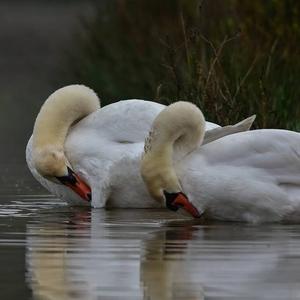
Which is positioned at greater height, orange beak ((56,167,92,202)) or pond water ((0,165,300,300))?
pond water ((0,165,300,300))

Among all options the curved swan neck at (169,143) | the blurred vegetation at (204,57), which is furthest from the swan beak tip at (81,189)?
the blurred vegetation at (204,57)

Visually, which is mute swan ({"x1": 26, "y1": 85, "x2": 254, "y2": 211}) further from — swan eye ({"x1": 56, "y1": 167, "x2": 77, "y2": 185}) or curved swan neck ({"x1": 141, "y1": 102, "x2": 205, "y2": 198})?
curved swan neck ({"x1": 141, "y1": 102, "x2": 205, "y2": 198})

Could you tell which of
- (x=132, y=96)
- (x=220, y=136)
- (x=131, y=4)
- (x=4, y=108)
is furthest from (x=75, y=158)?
(x=4, y=108)

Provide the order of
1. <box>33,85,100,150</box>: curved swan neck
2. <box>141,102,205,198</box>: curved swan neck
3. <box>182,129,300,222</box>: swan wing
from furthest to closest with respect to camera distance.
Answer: <box>33,85,100,150</box>: curved swan neck → <box>141,102,205,198</box>: curved swan neck → <box>182,129,300,222</box>: swan wing

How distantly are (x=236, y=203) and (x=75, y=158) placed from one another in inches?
77.9

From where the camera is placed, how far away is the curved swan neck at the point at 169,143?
1212 centimetres

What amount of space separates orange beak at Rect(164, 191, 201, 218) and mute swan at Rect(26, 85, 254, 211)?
3.83 ft

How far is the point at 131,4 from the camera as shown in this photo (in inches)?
961

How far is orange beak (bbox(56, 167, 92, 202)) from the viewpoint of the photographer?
13.4 metres

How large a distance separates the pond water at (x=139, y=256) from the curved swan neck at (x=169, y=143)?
30cm

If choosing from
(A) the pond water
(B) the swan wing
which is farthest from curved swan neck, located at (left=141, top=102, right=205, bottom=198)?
(A) the pond water

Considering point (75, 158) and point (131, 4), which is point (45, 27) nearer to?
point (131, 4)

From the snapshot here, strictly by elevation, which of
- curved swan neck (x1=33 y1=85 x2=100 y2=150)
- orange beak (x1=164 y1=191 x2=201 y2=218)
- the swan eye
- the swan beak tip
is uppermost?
curved swan neck (x1=33 y1=85 x2=100 y2=150)

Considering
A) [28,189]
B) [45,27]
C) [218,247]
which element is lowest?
[45,27]
